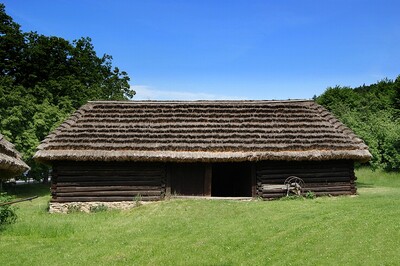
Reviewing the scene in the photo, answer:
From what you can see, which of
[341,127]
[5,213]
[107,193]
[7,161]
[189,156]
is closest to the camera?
[7,161]

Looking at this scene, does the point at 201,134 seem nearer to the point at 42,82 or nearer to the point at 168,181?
the point at 168,181

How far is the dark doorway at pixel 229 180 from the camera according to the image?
794 inches

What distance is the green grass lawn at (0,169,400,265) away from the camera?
29.9 ft

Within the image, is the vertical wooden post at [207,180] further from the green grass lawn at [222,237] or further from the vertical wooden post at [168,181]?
the green grass lawn at [222,237]

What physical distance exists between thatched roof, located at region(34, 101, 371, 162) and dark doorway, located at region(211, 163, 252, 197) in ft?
8.10

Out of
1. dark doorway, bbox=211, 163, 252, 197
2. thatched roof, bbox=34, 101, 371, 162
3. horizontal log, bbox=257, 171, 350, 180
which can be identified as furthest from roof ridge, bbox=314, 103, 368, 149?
dark doorway, bbox=211, 163, 252, 197

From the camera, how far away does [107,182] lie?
17438 mm

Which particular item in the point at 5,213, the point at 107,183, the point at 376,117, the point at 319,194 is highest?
the point at 376,117

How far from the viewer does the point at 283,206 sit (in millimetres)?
14555

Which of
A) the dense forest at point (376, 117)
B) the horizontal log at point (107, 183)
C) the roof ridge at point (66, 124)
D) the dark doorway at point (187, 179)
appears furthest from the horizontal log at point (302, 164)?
the dense forest at point (376, 117)

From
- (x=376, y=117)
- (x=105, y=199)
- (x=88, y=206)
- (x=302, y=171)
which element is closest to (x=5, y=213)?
(x=88, y=206)

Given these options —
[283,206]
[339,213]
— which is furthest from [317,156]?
[339,213]

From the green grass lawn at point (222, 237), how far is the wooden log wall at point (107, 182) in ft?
7.62

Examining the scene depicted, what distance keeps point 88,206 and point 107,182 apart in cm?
126
